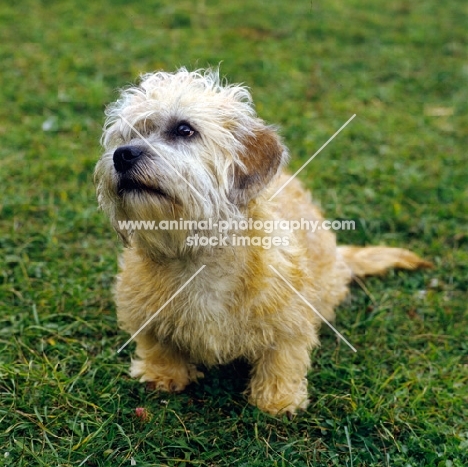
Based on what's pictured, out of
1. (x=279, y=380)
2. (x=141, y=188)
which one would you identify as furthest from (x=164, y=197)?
(x=279, y=380)

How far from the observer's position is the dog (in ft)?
8.97

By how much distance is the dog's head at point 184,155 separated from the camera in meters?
2.68

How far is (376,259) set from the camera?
420 cm

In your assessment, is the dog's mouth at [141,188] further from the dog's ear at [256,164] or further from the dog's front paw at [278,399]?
the dog's front paw at [278,399]

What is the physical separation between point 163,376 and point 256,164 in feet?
4.21

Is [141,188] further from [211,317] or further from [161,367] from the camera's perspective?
[161,367]

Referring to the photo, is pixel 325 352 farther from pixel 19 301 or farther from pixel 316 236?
pixel 19 301

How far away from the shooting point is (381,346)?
377cm

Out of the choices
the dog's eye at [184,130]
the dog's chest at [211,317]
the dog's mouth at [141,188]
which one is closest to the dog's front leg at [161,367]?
the dog's chest at [211,317]

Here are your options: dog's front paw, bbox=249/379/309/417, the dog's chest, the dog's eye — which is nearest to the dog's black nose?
the dog's eye

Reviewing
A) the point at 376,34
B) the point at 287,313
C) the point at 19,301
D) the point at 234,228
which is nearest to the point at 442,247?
the point at 287,313

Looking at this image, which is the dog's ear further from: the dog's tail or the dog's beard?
the dog's tail

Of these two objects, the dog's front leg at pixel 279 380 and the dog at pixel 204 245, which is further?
the dog's front leg at pixel 279 380

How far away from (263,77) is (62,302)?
381 cm
